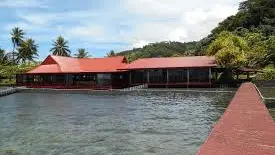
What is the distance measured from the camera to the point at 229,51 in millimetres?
42000

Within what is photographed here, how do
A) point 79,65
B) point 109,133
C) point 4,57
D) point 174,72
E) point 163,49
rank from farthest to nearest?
point 163,49 → point 4,57 → point 79,65 → point 174,72 → point 109,133

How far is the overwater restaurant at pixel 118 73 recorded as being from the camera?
45000mm

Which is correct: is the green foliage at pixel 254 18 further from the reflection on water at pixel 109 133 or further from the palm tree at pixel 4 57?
the reflection on water at pixel 109 133

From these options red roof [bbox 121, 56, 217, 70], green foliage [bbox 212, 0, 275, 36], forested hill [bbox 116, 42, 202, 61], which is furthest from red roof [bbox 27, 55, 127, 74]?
forested hill [bbox 116, 42, 202, 61]

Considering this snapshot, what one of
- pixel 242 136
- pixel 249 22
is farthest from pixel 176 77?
pixel 249 22

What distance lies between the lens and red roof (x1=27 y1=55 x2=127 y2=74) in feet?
165

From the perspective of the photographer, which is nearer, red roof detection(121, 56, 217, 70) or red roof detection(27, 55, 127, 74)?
red roof detection(121, 56, 217, 70)

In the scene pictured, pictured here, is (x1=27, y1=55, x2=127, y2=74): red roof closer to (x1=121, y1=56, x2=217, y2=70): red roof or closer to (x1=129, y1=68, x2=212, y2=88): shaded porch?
(x1=121, y1=56, x2=217, y2=70): red roof

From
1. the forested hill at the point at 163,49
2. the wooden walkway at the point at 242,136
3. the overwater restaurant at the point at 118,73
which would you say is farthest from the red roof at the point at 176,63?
the forested hill at the point at 163,49

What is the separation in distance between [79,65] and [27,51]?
2787cm

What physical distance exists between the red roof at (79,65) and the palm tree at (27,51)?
25.5 meters

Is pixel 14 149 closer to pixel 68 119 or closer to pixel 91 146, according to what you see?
pixel 91 146

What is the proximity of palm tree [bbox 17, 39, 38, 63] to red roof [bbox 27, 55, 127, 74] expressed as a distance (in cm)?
2553

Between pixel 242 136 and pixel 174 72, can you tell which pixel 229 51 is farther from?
pixel 242 136
